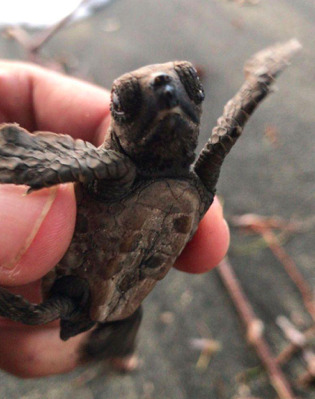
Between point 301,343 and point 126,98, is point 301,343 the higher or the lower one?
the lower one

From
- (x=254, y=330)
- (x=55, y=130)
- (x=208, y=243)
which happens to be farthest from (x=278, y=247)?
(x=55, y=130)

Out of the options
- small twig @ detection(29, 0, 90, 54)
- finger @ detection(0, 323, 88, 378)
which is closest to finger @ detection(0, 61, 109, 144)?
finger @ detection(0, 323, 88, 378)

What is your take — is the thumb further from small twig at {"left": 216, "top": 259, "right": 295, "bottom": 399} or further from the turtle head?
small twig at {"left": 216, "top": 259, "right": 295, "bottom": 399}

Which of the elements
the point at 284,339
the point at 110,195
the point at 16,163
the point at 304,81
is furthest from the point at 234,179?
the point at 16,163

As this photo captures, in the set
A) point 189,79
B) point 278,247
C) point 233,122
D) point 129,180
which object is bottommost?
point 278,247

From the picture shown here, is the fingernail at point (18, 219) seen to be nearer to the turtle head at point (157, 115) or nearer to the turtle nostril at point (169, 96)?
the turtle head at point (157, 115)

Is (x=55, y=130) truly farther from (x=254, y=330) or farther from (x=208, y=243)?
(x=254, y=330)

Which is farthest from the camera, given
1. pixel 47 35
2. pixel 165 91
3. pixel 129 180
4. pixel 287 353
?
pixel 47 35
